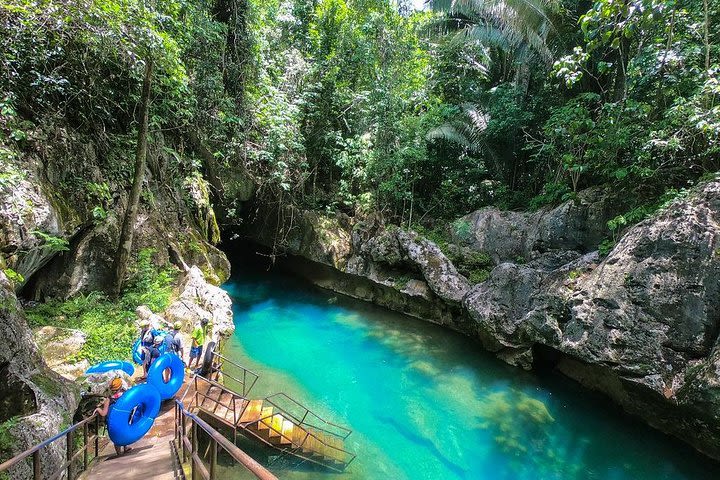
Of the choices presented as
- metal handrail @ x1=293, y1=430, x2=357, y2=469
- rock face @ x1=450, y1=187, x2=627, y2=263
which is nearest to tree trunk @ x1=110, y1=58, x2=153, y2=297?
metal handrail @ x1=293, y1=430, x2=357, y2=469

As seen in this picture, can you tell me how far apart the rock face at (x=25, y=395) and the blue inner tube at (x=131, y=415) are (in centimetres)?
47

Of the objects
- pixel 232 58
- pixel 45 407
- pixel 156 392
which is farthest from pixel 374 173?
pixel 45 407

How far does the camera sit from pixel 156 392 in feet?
16.4

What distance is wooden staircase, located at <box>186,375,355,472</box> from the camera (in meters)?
6.94

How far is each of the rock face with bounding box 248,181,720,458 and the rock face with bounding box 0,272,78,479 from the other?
9.16 meters

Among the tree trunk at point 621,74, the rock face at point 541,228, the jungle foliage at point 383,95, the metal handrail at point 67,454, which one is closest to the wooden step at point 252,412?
the metal handrail at point 67,454

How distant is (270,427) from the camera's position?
278 inches

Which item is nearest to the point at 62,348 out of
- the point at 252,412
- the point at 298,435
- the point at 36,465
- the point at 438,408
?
the point at 252,412

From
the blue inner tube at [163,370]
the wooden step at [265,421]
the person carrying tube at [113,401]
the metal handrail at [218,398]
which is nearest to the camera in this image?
the person carrying tube at [113,401]

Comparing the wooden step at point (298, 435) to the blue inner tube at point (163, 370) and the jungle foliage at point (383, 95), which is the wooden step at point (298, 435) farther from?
the jungle foliage at point (383, 95)

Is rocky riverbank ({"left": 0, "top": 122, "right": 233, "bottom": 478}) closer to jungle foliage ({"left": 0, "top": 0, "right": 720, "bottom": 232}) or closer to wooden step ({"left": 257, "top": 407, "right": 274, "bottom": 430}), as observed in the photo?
jungle foliage ({"left": 0, "top": 0, "right": 720, "bottom": 232})

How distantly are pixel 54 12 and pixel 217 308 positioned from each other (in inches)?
255

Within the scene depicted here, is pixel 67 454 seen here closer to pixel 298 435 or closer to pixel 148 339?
pixel 148 339

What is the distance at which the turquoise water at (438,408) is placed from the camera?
721 centimetres
